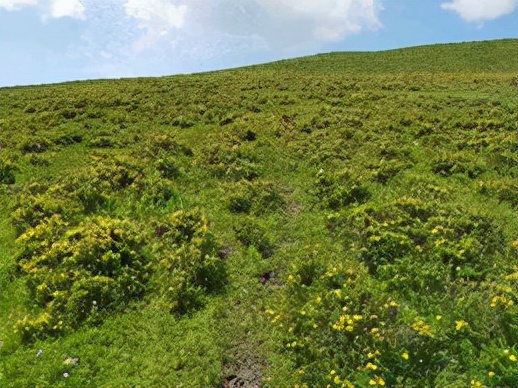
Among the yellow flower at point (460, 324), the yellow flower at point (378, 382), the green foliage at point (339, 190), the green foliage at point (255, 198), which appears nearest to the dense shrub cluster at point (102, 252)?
the green foliage at point (255, 198)

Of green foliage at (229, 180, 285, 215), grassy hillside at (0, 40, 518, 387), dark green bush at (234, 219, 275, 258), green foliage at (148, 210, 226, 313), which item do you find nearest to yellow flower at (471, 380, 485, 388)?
grassy hillside at (0, 40, 518, 387)

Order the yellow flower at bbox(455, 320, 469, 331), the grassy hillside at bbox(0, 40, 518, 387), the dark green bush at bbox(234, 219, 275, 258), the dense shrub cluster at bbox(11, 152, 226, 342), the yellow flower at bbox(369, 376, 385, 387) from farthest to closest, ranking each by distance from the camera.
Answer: the dark green bush at bbox(234, 219, 275, 258)
the dense shrub cluster at bbox(11, 152, 226, 342)
the grassy hillside at bbox(0, 40, 518, 387)
the yellow flower at bbox(455, 320, 469, 331)
the yellow flower at bbox(369, 376, 385, 387)

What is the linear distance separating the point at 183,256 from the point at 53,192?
23.2 ft

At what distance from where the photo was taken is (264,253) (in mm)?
15438

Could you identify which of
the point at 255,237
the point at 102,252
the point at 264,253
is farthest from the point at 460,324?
the point at 102,252

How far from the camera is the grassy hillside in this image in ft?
36.7

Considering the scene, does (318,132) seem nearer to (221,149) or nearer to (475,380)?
(221,149)

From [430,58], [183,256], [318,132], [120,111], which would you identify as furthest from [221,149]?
[430,58]

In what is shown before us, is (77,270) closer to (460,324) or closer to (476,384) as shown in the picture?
(460,324)

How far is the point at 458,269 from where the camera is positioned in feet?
43.1

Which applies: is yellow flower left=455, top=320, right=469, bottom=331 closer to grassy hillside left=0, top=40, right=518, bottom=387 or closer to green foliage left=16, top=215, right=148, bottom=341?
grassy hillside left=0, top=40, right=518, bottom=387

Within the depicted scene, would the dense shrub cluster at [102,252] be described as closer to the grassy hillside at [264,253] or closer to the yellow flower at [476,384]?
the grassy hillside at [264,253]

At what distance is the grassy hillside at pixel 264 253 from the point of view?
36.7 feet

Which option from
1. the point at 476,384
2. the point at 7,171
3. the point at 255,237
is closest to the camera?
the point at 476,384
